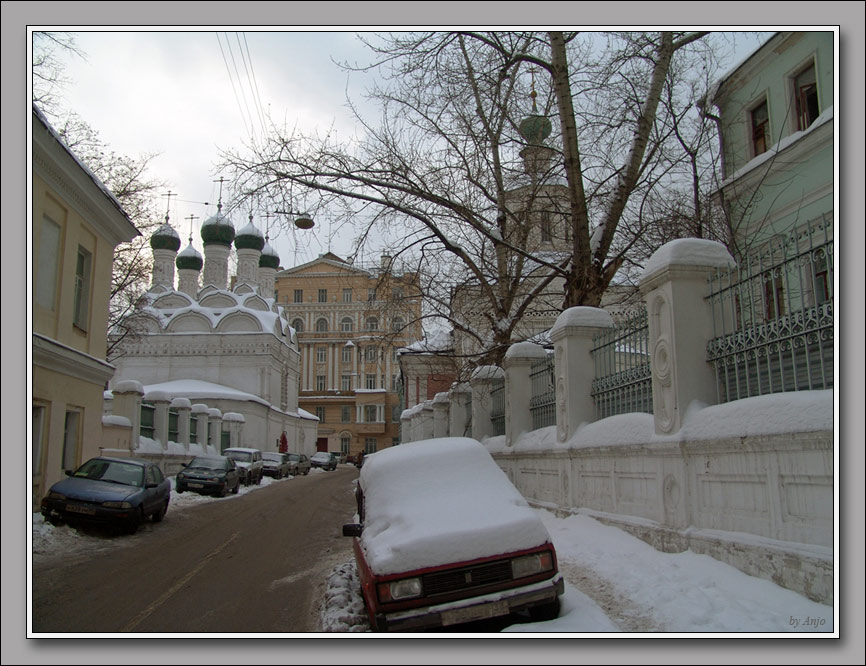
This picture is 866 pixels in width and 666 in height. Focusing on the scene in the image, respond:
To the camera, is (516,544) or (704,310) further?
(704,310)

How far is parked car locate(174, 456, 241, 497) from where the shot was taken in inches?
878

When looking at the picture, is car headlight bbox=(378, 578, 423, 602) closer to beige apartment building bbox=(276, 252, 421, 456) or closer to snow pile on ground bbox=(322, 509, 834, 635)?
snow pile on ground bbox=(322, 509, 834, 635)

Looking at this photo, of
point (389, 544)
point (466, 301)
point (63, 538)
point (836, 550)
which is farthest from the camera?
point (466, 301)

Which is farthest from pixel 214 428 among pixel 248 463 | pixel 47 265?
pixel 47 265

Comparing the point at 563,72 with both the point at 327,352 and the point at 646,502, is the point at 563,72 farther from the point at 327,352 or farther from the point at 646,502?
the point at 327,352

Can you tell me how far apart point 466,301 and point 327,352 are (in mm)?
64455

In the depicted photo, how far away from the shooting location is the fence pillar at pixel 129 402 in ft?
73.9

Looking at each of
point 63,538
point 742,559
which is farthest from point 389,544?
point 63,538

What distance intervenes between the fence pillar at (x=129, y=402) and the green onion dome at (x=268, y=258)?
39478mm

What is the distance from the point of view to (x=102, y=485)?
1272cm

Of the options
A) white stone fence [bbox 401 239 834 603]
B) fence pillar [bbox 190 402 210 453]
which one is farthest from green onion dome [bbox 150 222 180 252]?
white stone fence [bbox 401 239 834 603]

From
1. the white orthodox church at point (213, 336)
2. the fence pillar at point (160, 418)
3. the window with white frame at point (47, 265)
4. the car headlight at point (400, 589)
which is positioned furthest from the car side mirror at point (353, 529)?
the white orthodox church at point (213, 336)

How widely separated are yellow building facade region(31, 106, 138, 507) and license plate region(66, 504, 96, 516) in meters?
0.92

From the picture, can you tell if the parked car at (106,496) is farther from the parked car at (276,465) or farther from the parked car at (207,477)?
the parked car at (276,465)
